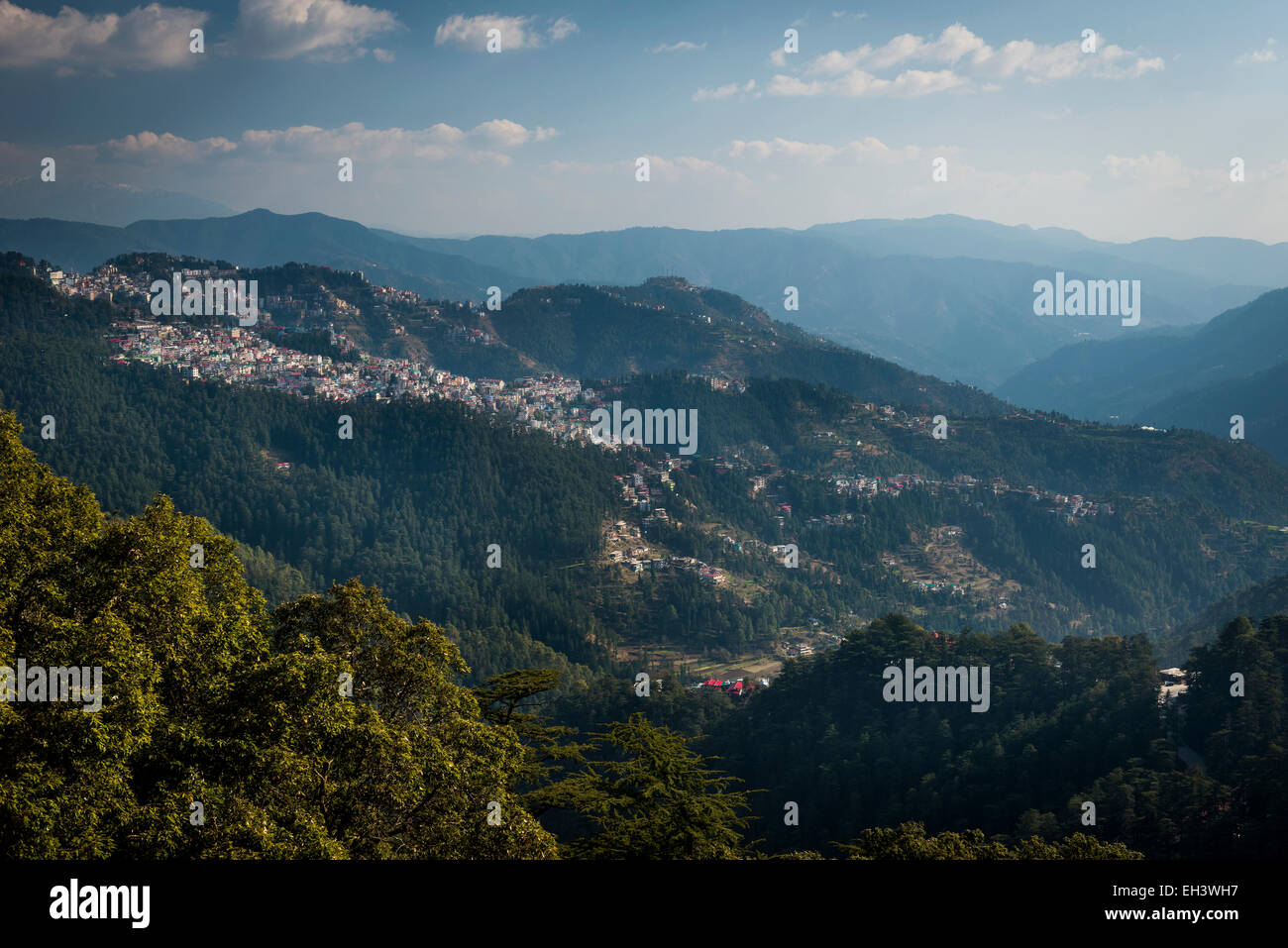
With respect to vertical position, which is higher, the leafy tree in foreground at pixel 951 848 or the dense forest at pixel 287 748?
the dense forest at pixel 287 748

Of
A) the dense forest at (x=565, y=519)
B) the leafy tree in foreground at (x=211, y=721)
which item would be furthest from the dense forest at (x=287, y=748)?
the dense forest at (x=565, y=519)

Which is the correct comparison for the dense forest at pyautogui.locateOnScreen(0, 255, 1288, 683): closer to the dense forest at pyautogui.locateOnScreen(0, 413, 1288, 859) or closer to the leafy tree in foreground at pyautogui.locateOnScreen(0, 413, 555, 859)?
the dense forest at pyautogui.locateOnScreen(0, 413, 1288, 859)

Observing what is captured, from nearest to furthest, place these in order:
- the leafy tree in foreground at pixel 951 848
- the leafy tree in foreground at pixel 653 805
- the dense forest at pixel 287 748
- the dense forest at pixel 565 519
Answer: the dense forest at pixel 287 748, the leafy tree in foreground at pixel 653 805, the leafy tree in foreground at pixel 951 848, the dense forest at pixel 565 519

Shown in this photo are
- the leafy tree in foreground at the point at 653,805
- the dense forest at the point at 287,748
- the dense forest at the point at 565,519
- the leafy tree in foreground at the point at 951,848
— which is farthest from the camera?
the dense forest at the point at 565,519

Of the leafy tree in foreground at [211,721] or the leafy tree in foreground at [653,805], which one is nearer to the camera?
the leafy tree in foreground at [211,721]

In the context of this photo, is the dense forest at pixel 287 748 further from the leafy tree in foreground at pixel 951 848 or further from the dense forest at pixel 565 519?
the dense forest at pixel 565 519

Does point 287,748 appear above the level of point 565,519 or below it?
above

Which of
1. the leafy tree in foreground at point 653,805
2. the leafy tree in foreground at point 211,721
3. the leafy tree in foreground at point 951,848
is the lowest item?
the leafy tree in foreground at point 951,848

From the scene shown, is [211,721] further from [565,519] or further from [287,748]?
[565,519]

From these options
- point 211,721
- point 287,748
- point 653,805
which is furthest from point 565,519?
point 287,748

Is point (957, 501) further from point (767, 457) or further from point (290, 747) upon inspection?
point (290, 747)

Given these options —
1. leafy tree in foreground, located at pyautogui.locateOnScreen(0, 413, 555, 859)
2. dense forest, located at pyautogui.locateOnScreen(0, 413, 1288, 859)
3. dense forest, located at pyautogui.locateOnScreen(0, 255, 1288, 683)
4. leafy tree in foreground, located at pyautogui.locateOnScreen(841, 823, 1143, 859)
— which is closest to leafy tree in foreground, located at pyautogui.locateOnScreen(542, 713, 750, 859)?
dense forest, located at pyautogui.locateOnScreen(0, 413, 1288, 859)

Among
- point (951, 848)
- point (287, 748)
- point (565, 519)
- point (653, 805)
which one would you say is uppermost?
point (287, 748)
